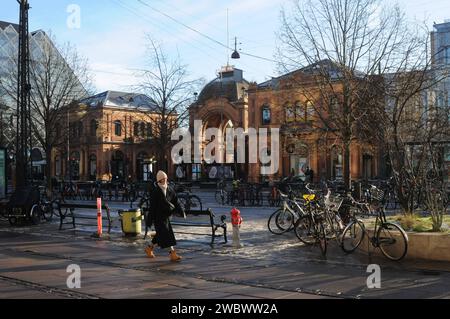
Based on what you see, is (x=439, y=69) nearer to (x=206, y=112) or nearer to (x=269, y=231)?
(x=269, y=231)

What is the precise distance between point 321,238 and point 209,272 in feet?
9.67

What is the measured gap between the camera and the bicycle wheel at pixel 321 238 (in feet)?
35.7

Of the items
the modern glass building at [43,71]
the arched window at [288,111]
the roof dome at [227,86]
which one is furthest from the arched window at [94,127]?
the arched window at [288,111]

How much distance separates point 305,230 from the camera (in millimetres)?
12289

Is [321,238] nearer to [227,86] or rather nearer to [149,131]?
[149,131]

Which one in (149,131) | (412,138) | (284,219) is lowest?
(284,219)

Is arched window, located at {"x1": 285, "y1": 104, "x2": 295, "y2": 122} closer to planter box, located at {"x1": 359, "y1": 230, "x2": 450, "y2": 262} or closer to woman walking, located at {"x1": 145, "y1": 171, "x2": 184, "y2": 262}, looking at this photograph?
woman walking, located at {"x1": 145, "y1": 171, "x2": 184, "y2": 262}

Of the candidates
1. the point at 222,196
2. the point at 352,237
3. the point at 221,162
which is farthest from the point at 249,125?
the point at 352,237

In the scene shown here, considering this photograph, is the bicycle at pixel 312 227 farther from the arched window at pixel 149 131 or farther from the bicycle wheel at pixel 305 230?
the arched window at pixel 149 131

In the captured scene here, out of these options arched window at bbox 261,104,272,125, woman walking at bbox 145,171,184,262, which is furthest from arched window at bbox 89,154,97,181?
woman walking at bbox 145,171,184,262

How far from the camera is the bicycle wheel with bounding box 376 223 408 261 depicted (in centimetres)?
995

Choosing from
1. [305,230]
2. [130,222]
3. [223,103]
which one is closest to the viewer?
[305,230]

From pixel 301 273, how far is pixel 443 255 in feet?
9.10

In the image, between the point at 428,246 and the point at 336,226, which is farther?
the point at 336,226
